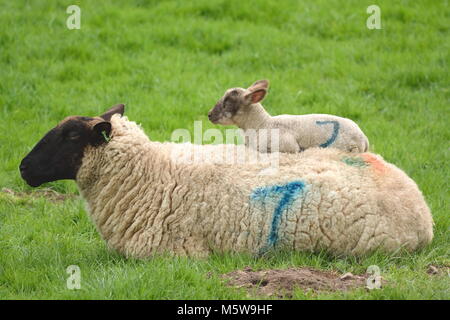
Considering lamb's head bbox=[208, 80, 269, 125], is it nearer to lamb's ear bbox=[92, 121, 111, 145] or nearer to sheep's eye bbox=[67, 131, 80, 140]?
lamb's ear bbox=[92, 121, 111, 145]

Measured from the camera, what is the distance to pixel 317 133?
6.71 m

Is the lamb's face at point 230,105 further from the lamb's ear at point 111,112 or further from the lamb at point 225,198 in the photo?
the lamb's ear at point 111,112

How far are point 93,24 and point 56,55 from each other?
1.18 m

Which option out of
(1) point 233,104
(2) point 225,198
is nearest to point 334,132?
(1) point 233,104

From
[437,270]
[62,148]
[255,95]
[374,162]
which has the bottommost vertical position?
[437,270]

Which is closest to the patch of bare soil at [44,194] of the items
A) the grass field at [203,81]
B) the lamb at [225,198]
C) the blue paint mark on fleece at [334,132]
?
the grass field at [203,81]

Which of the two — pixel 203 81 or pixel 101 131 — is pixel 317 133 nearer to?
pixel 101 131

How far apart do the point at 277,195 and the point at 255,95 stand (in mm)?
1220

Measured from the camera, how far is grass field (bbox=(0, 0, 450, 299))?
664 centimetres

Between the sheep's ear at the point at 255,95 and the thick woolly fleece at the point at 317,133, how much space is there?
258 mm

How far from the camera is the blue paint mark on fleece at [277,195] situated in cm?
624

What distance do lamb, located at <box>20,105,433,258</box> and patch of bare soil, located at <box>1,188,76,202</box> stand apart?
1761 mm

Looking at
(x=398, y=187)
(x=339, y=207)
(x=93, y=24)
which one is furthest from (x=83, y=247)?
(x=93, y=24)

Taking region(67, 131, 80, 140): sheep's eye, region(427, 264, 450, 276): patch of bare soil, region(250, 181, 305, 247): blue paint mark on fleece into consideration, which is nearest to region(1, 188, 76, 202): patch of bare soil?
region(67, 131, 80, 140): sheep's eye
